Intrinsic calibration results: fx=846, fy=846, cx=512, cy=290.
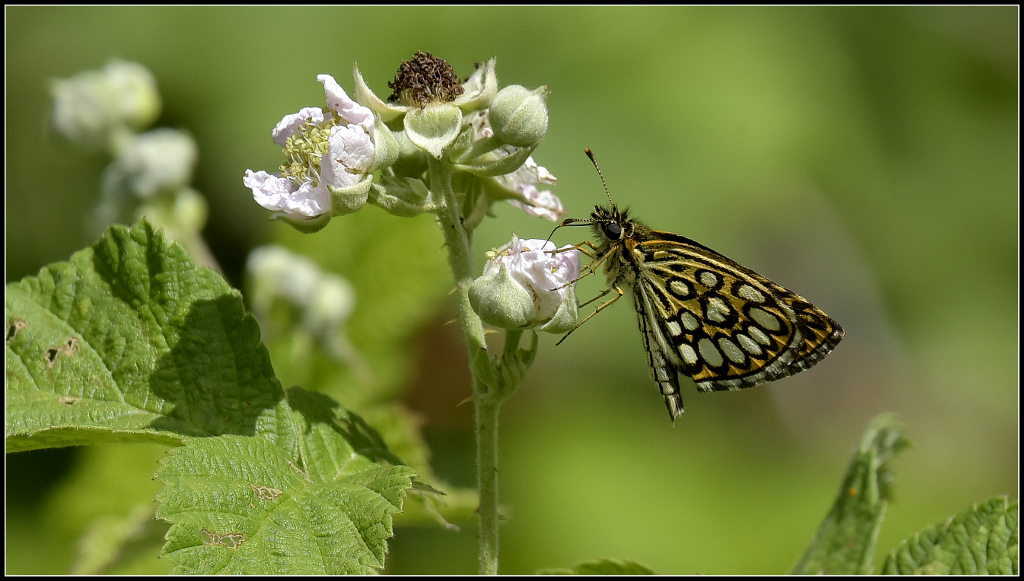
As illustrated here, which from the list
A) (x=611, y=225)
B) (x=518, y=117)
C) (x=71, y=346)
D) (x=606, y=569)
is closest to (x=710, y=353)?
(x=611, y=225)

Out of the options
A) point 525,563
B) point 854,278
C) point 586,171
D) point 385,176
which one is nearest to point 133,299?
point 385,176

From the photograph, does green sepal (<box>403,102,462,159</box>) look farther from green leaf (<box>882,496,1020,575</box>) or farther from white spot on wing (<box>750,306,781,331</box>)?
green leaf (<box>882,496,1020,575</box>)

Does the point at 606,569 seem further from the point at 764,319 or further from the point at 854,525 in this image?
the point at 764,319

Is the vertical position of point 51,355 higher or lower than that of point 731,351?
higher

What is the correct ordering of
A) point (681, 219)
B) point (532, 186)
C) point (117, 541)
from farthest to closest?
1. point (681, 219)
2. point (117, 541)
3. point (532, 186)

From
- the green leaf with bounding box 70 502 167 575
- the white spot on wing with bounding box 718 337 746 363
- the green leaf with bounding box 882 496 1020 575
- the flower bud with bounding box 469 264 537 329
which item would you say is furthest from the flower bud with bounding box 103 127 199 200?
the green leaf with bounding box 882 496 1020 575

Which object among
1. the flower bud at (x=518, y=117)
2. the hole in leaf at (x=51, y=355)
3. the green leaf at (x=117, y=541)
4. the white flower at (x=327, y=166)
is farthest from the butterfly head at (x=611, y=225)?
the green leaf at (x=117, y=541)
